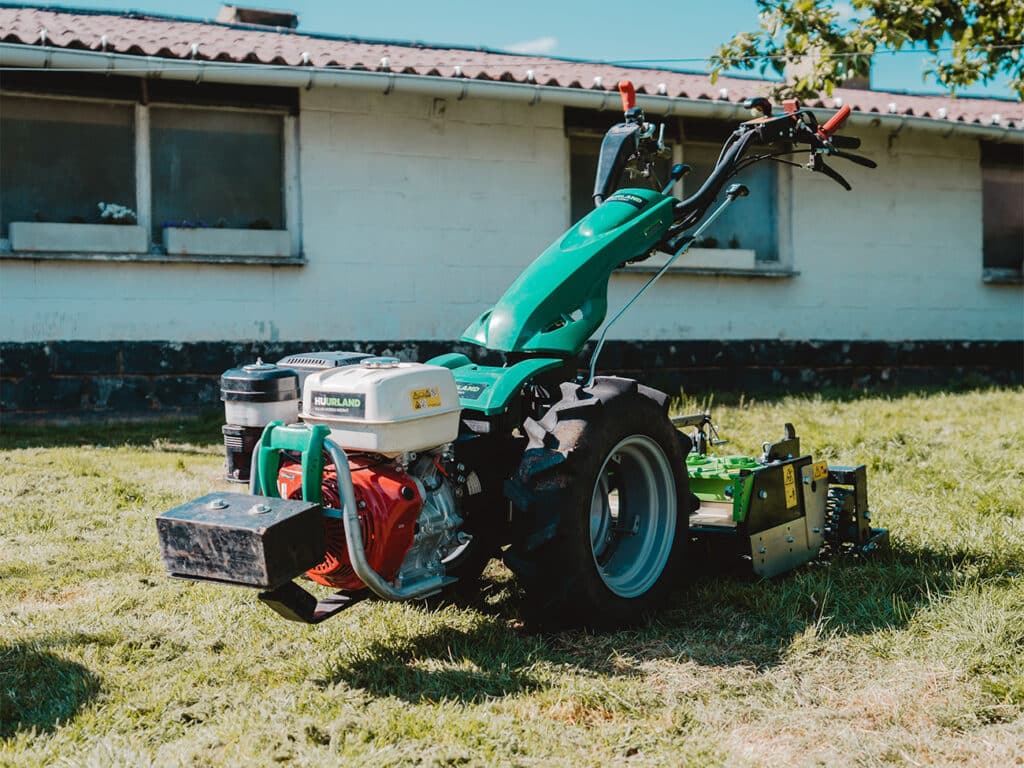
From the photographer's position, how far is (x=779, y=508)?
403 cm

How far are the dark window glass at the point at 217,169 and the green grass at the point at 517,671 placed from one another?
4670 mm

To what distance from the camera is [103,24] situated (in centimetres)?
1008

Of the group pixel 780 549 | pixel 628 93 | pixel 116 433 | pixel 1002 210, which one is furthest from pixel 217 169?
pixel 1002 210

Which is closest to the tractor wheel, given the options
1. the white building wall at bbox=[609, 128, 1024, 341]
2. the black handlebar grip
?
the black handlebar grip

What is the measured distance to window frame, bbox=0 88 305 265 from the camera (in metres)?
8.37

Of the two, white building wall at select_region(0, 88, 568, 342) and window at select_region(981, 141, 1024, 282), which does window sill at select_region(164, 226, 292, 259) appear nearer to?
white building wall at select_region(0, 88, 568, 342)

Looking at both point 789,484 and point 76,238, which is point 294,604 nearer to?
point 789,484

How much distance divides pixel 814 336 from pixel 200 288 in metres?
6.14

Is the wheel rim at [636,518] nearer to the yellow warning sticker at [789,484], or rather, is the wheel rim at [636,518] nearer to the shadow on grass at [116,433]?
the yellow warning sticker at [789,484]

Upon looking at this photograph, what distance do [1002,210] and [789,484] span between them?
9.78 meters

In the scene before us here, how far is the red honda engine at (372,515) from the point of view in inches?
122

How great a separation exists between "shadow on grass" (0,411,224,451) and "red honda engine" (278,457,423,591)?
4.36 meters

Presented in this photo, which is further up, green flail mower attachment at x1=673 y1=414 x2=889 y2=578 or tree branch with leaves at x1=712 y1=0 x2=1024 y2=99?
tree branch with leaves at x1=712 y1=0 x2=1024 y2=99

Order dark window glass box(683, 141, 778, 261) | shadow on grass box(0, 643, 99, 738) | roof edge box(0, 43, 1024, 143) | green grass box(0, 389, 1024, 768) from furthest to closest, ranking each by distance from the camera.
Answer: dark window glass box(683, 141, 778, 261) < roof edge box(0, 43, 1024, 143) < shadow on grass box(0, 643, 99, 738) < green grass box(0, 389, 1024, 768)
